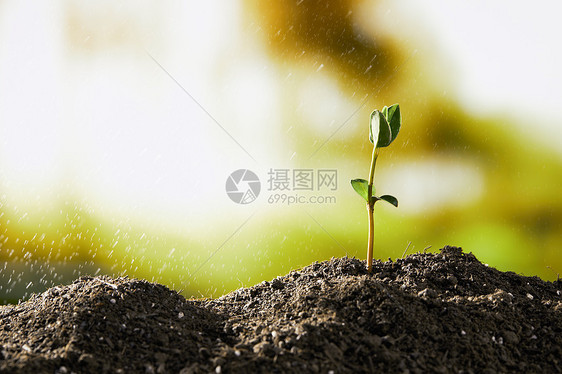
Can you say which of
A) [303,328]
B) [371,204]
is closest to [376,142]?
[371,204]

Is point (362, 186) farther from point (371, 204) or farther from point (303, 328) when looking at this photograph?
point (303, 328)

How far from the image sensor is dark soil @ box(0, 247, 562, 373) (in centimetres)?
80

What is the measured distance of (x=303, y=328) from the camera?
850 millimetres

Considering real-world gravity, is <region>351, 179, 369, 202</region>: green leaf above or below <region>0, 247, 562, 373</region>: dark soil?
above

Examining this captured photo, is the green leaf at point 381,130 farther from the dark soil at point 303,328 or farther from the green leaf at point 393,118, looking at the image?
the dark soil at point 303,328

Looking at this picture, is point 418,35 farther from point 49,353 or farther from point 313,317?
point 49,353

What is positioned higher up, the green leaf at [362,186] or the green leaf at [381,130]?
the green leaf at [381,130]

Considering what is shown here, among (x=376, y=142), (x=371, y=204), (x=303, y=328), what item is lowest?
(x=303, y=328)

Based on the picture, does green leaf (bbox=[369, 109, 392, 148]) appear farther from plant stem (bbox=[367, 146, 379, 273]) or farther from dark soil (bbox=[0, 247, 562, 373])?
dark soil (bbox=[0, 247, 562, 373])

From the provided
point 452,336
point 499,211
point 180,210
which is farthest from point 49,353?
point 499,211

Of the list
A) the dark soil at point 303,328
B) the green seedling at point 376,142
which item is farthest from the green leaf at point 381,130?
the dark soil at point 303,328

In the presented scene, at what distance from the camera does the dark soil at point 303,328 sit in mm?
800

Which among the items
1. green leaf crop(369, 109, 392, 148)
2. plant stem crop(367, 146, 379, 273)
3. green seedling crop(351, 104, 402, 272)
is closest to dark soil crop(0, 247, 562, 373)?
plant stem crop(367, 146, 379, 273)

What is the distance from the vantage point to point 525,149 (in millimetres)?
1689
